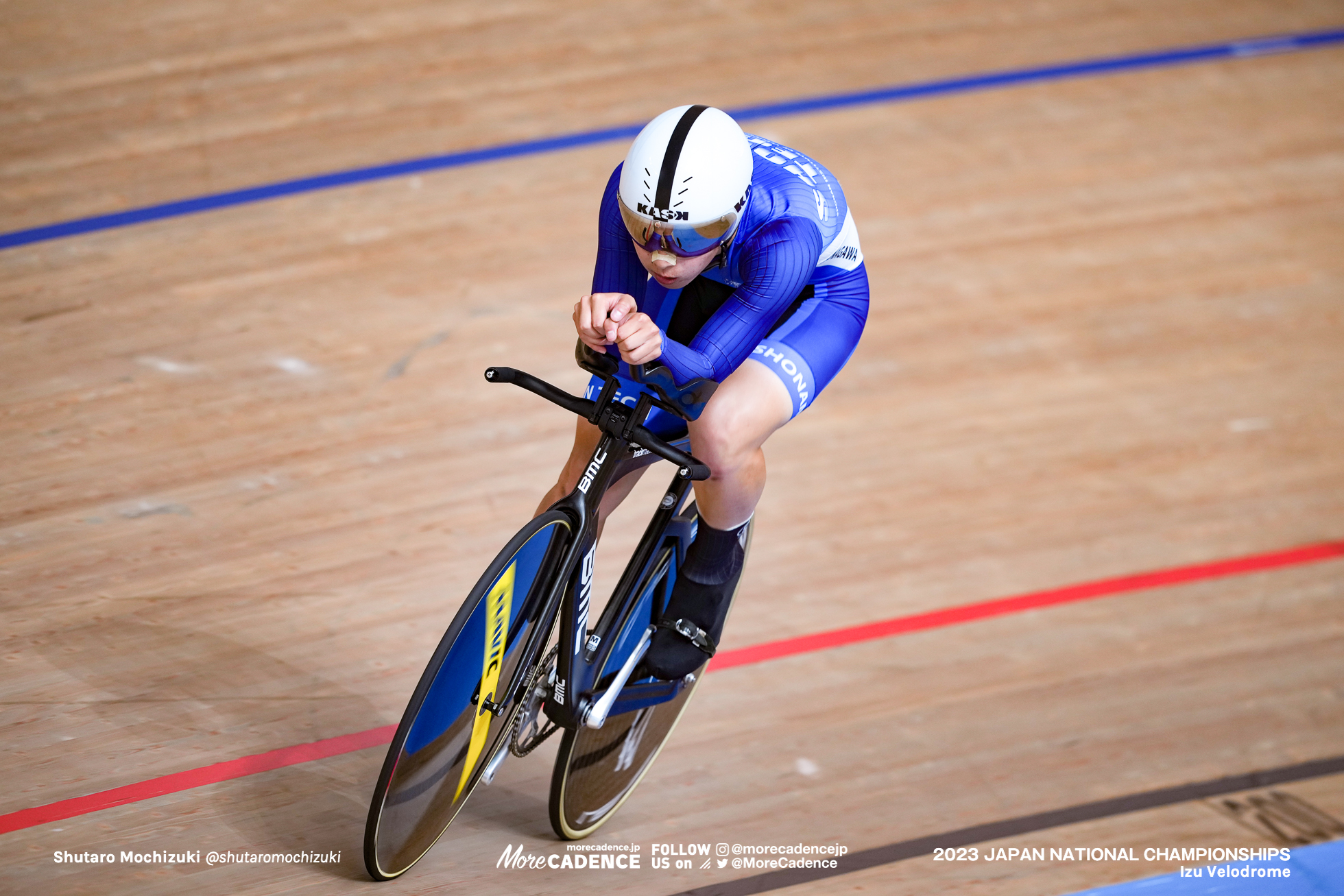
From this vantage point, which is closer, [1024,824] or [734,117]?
[1024,824]

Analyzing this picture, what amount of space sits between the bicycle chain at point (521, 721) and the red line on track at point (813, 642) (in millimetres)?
457

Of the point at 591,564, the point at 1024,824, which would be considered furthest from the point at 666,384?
the point at 1024,824

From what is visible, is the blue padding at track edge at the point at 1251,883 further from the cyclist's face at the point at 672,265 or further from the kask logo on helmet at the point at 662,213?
the kask logo on helmet at the point at 662,213

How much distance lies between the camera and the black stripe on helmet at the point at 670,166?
5.50ft

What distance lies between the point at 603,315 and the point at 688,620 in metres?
0.70

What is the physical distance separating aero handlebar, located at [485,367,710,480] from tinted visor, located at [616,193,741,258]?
0.26 metres

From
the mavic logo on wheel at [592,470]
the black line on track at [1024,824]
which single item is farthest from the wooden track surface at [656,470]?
the mavic logo on wheel at [592,470]

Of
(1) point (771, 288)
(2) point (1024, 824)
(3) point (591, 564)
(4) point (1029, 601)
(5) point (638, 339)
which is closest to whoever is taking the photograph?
(5) point (638, 339)

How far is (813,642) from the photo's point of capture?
280cm

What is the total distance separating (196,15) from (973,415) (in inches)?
131

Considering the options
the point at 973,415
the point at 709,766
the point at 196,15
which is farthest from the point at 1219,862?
the point at 196,15

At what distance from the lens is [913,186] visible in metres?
4.16

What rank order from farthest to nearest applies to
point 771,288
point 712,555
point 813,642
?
point 813,642
point 712,555
point 771,288

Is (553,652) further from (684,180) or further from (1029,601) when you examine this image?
(1029,601)
